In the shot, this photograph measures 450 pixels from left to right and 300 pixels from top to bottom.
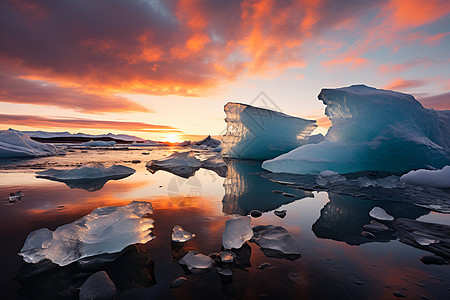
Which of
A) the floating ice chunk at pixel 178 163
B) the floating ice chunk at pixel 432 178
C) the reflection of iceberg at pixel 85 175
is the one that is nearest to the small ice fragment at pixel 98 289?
the reflection of iceberg at pixel 85 175

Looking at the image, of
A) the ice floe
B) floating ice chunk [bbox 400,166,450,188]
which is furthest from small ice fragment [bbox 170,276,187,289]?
floating ice chunk [bbox 400,166,450,188]

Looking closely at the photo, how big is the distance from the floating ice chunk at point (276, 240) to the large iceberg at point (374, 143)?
14.2 feet

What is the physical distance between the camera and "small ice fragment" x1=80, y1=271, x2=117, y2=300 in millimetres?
931

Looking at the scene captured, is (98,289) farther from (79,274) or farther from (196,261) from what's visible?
(196,261)

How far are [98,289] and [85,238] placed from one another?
556 mm

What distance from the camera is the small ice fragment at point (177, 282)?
1044 millimetres

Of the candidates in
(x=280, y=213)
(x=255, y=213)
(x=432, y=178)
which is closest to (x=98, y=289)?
(x=255, y=213)

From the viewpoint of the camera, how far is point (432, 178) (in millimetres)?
4129

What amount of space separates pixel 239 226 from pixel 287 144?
938 centimetres

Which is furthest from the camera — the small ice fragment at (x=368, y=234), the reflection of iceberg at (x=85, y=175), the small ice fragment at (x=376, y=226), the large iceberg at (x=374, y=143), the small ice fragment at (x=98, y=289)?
the large iceberg at (x=374, y=143)

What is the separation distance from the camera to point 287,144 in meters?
10.3

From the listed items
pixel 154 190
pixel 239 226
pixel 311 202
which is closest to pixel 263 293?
pixel 239 226

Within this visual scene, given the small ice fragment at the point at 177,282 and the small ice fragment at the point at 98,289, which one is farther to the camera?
the small ice fragment at the point at 177,282

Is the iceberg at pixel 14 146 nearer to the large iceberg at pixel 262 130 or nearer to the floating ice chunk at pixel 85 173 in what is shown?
the floating ice chunk at pixel 85 173
